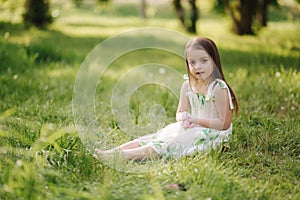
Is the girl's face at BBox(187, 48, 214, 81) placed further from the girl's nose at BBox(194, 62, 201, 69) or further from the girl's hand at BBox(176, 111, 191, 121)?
the girl's hand at BBox(176, 111, 191, 121)

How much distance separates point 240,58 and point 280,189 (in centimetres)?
537

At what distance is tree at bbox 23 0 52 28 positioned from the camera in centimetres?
1201

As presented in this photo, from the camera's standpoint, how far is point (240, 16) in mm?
11867

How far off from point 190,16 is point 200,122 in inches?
354

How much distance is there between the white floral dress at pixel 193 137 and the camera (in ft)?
10.8

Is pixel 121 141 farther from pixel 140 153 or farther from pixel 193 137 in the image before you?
pixel 193 137

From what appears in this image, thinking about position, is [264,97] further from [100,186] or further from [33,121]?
[100,186]

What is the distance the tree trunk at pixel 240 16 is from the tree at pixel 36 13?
431 cm

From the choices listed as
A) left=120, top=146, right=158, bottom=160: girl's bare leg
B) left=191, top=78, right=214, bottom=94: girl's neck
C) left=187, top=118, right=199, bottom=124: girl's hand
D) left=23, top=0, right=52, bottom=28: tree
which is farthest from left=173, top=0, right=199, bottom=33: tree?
left=120, top=146, right=158, bottom=160: girl's bare leg

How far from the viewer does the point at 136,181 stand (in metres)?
2.88

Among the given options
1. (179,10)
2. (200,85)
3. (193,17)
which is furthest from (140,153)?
(179,10)

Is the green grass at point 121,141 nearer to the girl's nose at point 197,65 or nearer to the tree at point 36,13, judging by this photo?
the girl's nose at point 197,65

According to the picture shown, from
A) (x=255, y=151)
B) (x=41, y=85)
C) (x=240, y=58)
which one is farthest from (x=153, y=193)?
(x=240, y=58)

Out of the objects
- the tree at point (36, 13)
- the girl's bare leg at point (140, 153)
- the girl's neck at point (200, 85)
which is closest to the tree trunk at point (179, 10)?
the tree at point (36, 13)
